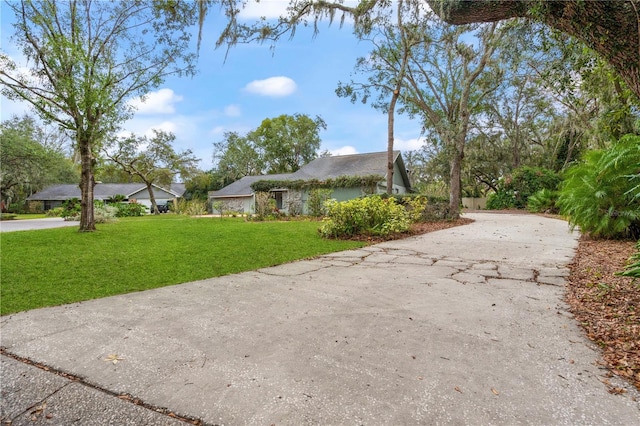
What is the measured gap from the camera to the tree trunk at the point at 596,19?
2.48 meters

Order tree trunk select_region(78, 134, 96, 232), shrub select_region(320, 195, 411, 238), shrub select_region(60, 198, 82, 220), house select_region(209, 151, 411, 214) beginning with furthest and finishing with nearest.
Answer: shrub select_region(60, 198, 82, 220) < house select_region(209, 151, 411, 214) < tree trunk select_region(78, 134, 96, 232) < shrub select_region(320, 195, 411, 238)

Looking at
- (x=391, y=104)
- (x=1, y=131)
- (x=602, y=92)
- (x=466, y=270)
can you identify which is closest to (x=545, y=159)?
(x=391, y=104)

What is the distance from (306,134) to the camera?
118ft

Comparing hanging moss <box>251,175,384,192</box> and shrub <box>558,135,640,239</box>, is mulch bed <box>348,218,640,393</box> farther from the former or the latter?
hanging moss <box>251,175,384,192</box>

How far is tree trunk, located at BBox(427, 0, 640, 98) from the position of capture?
97.7 inches

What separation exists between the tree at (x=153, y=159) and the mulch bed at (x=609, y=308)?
2881cm

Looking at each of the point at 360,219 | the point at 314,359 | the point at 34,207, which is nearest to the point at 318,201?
the point at 360,219

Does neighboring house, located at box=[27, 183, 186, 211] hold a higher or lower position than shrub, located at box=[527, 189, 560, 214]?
higher

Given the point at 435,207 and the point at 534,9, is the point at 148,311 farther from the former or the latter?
the point at 435,207

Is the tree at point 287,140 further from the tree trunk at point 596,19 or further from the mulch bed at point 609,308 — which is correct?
the tree trunk at point 596,19

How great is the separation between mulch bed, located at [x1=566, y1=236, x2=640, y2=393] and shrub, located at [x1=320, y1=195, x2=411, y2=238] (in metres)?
4.38

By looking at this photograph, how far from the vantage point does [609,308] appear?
9.37ft

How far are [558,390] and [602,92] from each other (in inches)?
336

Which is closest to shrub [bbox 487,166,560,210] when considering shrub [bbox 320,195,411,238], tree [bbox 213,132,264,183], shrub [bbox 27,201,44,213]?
shrub [bbox 320,195,411,238]
